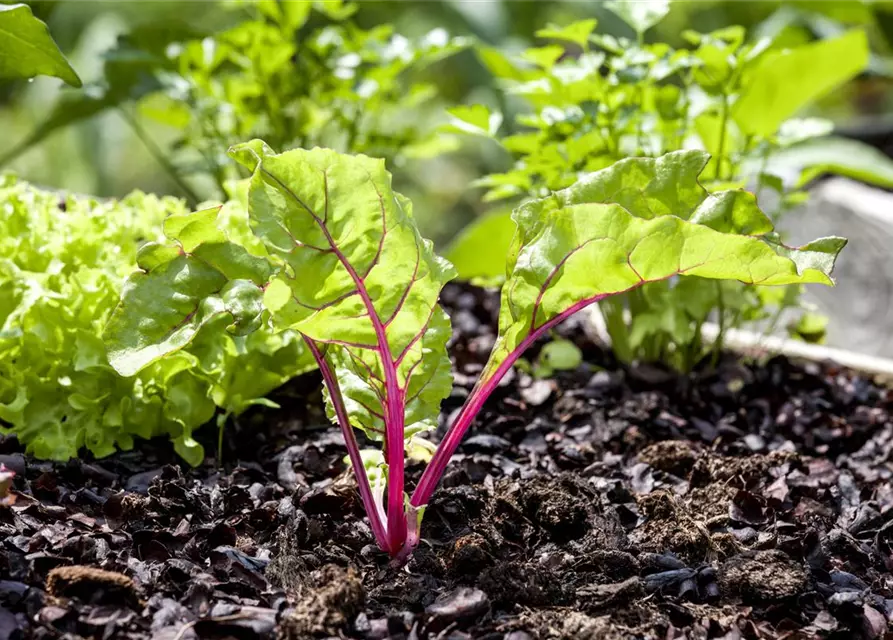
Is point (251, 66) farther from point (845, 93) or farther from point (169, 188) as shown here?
point (845, 93)

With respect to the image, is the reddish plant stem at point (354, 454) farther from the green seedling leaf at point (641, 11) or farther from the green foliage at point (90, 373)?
the green seedling leaf at point (641, 11)

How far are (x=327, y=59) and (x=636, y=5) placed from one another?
2.70 ft

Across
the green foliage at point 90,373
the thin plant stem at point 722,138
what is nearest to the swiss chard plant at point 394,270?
the green foliage at point 90,373

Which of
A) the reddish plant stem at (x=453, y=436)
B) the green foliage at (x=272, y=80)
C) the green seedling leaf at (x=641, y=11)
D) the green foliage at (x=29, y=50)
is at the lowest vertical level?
the reddish plant stem at (x=453, y=436)

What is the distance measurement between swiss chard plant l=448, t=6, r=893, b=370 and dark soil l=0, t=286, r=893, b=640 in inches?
8.1

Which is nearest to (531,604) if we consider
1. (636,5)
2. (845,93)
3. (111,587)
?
(111,587)

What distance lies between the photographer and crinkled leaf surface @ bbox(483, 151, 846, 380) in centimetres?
100

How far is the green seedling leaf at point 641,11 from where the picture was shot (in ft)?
5.06

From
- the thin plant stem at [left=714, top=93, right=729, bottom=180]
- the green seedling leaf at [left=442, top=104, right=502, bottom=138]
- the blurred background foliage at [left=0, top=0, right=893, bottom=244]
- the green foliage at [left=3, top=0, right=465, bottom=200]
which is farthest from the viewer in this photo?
the blurred background foliage at [left=0, top=0, right=893, bottom=244]

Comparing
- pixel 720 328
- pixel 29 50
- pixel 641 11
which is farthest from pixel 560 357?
pixel 29 50

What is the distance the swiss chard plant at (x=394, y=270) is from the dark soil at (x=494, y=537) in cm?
12

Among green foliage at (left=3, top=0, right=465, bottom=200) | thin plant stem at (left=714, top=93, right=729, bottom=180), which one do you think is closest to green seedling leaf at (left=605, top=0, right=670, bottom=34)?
thin plant stem at (left=714, top=93, right=729, bottom=180)

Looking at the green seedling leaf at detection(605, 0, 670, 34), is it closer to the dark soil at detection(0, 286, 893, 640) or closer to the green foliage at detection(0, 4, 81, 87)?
the dark soil at detection(0, 286, 893, 640)

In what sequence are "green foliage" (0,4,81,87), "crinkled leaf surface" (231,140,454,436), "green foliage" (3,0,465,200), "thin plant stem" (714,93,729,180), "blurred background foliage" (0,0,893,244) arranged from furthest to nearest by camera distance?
"blurred background foliage" (0,0,893,244) < "green foliage" (3,0,465,200) < "thin plant stem" (714,93,729,180) < "green foliage" (0,4,81,87) < "crinkled leaf surface" (231,140,454,436)
